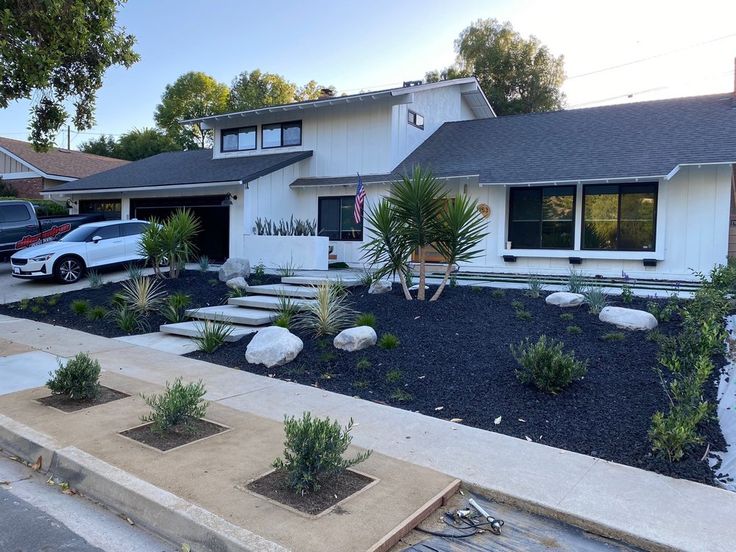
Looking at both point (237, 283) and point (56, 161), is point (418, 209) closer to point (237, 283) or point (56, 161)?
point (237, 283)

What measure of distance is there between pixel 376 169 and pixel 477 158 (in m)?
3.08

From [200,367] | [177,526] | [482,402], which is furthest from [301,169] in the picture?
[177,526]

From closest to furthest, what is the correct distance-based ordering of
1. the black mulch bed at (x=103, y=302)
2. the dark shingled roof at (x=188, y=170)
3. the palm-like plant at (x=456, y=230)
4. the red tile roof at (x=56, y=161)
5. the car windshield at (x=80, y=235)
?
the palm-like plant at (x=456, y=230) → the black mulch bed at (x=103, y=302) → the car windshield at (x=80, y=235) → the dark shingled roof at (x=188, y=170) → the red tile roof at (x=56, y=161)

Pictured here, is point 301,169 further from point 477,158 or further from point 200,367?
point 200,367

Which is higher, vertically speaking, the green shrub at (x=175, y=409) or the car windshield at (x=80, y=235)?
the car windshield at (x=80, y=235)

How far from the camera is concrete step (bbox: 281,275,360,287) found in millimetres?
12289

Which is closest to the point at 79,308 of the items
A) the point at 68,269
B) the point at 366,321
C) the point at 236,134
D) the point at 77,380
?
the point at 68,269

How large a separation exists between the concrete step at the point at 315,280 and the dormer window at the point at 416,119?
25.4 ft

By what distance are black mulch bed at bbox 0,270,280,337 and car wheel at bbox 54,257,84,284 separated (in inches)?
29.5

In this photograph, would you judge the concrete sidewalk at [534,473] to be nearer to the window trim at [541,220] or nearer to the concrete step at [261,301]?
the concrete step at [261,301]

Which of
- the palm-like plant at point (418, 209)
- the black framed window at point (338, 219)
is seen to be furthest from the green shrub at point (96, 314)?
the black framed window at point (338, 219)

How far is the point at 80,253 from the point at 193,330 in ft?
27.2

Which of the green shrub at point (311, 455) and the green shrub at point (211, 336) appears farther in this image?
the green shrub at point (211, 336)

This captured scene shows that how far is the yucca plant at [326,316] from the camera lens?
904 centimetres
